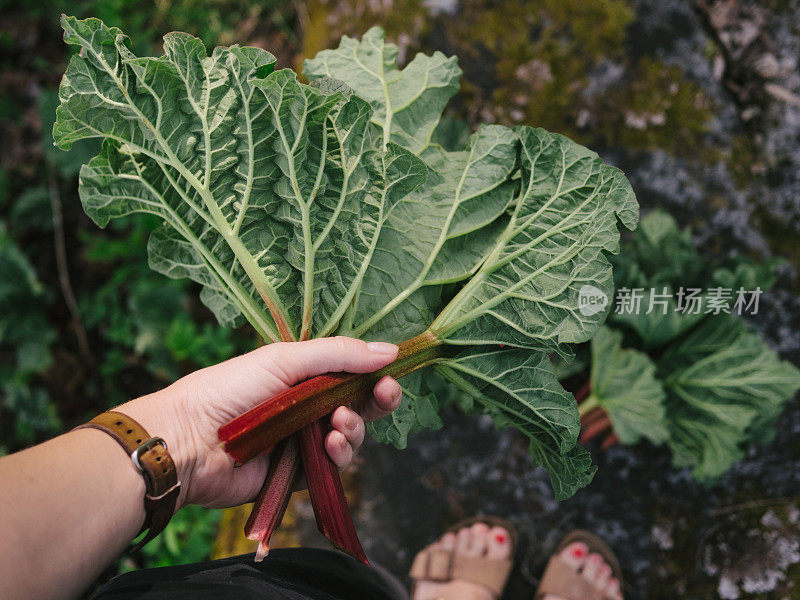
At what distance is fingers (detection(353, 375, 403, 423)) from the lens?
60.2 inches

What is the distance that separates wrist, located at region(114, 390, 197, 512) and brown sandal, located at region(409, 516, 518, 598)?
159cm

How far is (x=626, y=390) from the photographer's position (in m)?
2.20

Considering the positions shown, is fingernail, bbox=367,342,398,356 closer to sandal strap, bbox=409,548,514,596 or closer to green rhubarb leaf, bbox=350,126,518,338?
green rhubarb leaf, bbox=350,126,518,338

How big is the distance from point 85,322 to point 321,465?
8.27 ft

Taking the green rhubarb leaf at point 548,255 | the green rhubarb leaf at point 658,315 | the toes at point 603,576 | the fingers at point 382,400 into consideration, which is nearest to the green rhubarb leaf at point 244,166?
the fingers at point 382,400

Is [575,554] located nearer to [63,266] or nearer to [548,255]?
[548,255]

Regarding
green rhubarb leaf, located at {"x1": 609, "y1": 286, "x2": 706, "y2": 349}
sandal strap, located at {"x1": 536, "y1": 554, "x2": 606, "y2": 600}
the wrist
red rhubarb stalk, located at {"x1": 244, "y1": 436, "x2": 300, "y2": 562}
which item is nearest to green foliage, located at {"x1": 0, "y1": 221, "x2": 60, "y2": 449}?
the wrist

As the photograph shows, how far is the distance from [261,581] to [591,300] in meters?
1.21

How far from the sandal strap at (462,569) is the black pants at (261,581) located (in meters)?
0.67

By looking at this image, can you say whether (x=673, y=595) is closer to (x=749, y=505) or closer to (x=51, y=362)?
(x=749, y=505)

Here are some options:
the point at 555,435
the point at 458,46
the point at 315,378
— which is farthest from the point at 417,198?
the point at 458,46

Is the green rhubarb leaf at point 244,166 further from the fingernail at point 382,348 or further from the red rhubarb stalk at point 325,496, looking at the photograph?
the red rhubarb stalk at point 325,496

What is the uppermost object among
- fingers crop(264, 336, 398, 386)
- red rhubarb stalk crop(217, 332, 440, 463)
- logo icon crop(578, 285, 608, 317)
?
logo icon crop(578, 285, 608, 317)

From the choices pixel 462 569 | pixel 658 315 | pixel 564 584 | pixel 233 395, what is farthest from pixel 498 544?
pixel 233 395
